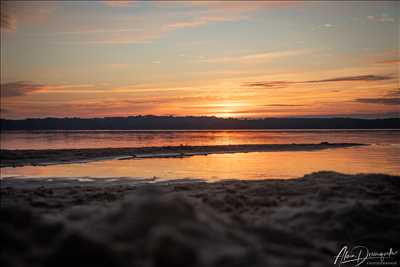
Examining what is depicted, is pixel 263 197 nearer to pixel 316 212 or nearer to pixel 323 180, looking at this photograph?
pixel 316 212

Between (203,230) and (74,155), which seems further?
(74,155)

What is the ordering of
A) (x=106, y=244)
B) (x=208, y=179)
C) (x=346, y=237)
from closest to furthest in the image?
(x=106, y=244) < (x=346, y=237) < (x=208, y=179)

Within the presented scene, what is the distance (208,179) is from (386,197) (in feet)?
26.3

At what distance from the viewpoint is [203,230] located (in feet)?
18.2

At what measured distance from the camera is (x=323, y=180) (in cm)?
1316

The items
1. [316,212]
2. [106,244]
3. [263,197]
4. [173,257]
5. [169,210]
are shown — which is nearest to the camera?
[173,257]

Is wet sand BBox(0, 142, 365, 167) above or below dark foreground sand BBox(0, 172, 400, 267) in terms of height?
above

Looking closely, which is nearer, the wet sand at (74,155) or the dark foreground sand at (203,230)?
the dark foreground sand at (203,230)

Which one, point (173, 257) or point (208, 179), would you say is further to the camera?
point (208, 179)

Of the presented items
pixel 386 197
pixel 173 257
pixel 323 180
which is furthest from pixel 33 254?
pixel 323 180

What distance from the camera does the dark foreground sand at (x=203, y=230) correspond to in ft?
15.9

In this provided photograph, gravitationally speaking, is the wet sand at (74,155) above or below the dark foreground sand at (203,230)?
above

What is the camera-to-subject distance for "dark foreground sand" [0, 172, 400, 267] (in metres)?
4.85

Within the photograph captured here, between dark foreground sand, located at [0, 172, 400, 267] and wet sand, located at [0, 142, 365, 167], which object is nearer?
dark foreground sand, located at [0, 172, 400, 267]
